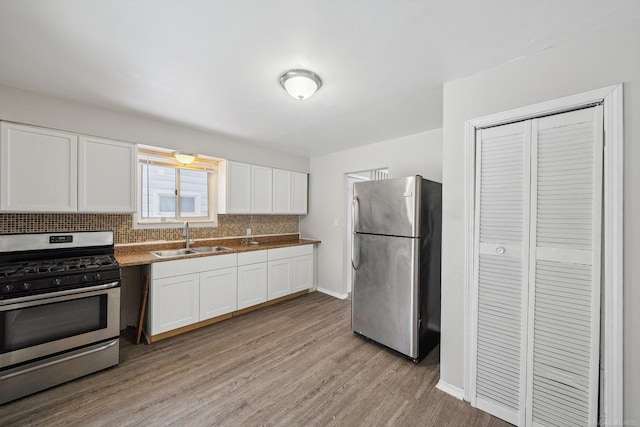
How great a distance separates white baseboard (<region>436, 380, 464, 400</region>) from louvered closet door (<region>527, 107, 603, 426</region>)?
40 centimetres

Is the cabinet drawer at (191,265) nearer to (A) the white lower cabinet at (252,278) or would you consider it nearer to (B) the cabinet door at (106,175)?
(A) the white lower cabinet at (252,278)

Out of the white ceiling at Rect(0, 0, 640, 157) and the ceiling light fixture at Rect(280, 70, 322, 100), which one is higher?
the white ceiling at Rect(0, 0, 640, 157)

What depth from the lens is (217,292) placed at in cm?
304

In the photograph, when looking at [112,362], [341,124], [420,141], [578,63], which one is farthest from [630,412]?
[112,362]

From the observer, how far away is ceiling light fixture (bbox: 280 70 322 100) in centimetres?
181

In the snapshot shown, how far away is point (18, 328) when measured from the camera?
6.01 ft

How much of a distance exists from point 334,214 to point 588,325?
124 inches

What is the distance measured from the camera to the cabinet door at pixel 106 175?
2.35m

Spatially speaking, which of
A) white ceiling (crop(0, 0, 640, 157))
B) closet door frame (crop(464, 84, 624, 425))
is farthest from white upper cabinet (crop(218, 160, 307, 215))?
closet door frame (crop(464, 84, 624, 425))

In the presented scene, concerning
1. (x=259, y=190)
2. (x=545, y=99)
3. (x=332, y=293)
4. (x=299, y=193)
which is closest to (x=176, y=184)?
(x=259, y=190)

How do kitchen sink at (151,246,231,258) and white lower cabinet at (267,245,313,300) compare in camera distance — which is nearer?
kitchen sink at (151,246,231,258)

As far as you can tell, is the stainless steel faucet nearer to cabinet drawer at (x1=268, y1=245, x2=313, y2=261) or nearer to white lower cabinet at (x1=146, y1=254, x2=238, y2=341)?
white lower cabinet at (x1=146, y1=254, x2=238, y2=341)

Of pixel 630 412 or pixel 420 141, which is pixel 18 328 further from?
pixel 420 141

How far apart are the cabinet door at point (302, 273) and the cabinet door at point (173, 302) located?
151 cm
